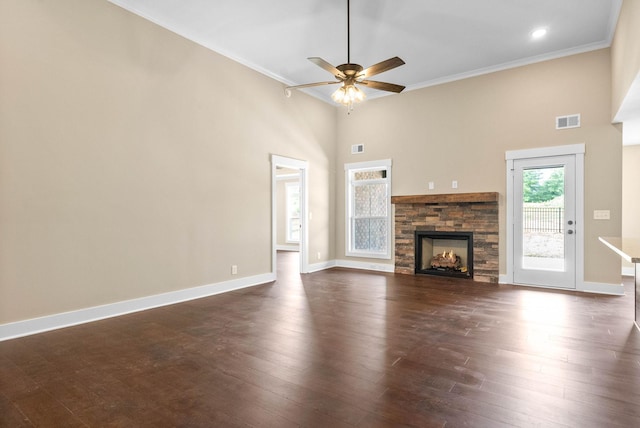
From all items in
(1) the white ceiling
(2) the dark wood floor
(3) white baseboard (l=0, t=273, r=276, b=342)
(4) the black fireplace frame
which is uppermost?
(1) the white ceiling

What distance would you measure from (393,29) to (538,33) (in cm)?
206

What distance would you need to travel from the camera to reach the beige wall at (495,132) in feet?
16.8

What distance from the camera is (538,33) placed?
4805mm

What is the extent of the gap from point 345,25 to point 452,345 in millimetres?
4091

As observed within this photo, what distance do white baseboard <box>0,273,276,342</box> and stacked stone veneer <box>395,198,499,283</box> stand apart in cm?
320

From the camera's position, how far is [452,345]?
312 cm

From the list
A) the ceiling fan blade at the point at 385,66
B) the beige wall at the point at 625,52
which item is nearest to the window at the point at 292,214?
the ceiling fan blade at the point at 385,66

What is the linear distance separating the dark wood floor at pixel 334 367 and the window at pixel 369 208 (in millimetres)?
2934

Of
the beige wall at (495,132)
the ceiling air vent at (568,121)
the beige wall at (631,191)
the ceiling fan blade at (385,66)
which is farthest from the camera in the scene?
the beige wall at (631,191)

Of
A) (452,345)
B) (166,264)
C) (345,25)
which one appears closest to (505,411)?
(452,345)

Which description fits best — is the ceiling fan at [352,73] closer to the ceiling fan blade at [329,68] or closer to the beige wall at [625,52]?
the ceiling fan blade at [329,68]

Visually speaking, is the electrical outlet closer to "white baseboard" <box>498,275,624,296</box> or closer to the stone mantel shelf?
"white baseboard" <box>498,275,624,296</box>

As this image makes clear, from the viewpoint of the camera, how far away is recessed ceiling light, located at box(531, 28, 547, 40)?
15.5ft

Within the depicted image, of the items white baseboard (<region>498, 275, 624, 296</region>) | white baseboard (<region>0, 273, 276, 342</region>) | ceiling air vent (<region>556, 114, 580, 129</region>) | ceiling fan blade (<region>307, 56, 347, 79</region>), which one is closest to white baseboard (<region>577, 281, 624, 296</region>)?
white baseboard (<region>498, 275, 624, 296</region>)
